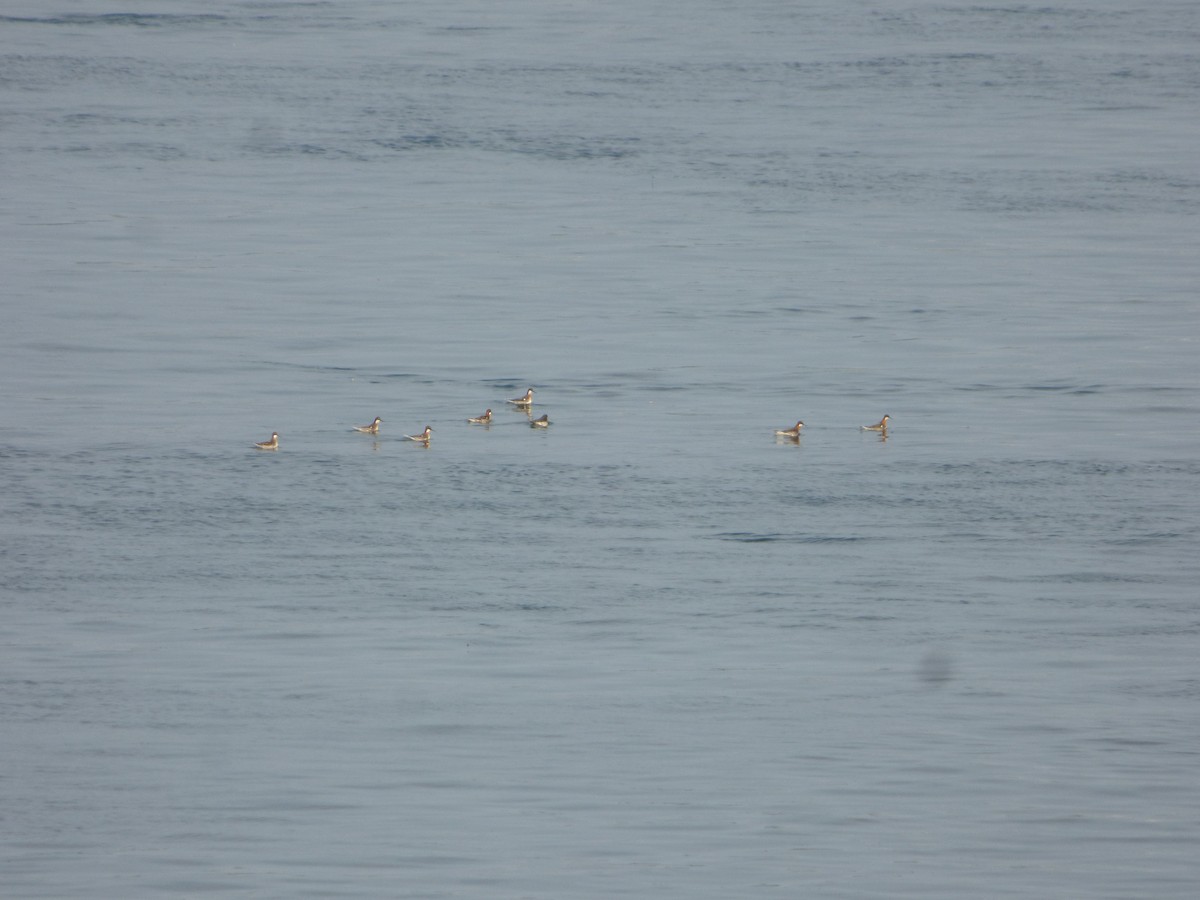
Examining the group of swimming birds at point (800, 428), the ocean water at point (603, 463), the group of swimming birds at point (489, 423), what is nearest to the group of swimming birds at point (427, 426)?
the group of swimming birds at point (489, 423)

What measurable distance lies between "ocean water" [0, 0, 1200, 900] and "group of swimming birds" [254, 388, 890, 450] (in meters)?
0.18

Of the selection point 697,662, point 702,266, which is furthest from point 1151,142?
point 697,662

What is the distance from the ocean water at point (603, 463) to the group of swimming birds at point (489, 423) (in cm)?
18

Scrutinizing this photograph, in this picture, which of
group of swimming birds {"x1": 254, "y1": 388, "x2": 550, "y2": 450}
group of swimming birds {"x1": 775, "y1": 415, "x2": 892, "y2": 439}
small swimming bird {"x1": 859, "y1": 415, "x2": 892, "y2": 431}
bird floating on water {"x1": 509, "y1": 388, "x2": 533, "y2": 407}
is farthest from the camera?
bird floating on water {"x1": 509, "y1": 388, "x2": 533, "y2": 407}

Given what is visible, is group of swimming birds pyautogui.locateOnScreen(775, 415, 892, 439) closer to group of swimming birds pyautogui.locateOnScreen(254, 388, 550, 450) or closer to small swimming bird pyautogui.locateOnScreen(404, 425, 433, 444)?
group of swimming birds pyautogui.locateOnScreen(254, 388, 550, 450)

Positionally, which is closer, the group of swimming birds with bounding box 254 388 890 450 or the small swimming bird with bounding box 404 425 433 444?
the group of swimming birds with bounding box 254 388 890 450

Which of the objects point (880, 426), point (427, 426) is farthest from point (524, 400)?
point (880, 426)

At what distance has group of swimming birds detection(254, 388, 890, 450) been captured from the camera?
25823 mm

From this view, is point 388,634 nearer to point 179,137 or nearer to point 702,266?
point 702,266

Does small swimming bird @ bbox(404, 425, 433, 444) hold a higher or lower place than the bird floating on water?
lower

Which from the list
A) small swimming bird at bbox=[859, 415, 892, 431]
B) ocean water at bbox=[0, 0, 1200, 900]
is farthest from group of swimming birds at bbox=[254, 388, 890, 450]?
ocean water at bbox=[0, 0, 1200, 900]

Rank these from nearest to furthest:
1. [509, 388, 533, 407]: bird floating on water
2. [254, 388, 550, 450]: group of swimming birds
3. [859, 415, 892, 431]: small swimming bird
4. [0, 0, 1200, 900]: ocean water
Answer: [0, 0, 1200, 900]: ocean water
[254, 388, 550, 450]: group of swimming birds
[859, 415, 892, 431]: small swimming bird
[509, 388, 533, 407]: bird floating on water

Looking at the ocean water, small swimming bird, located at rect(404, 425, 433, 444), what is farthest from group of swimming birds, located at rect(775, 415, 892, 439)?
small swimming bird, located at rect(404, 425, 433, 444)

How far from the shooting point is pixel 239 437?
26.3 metres
